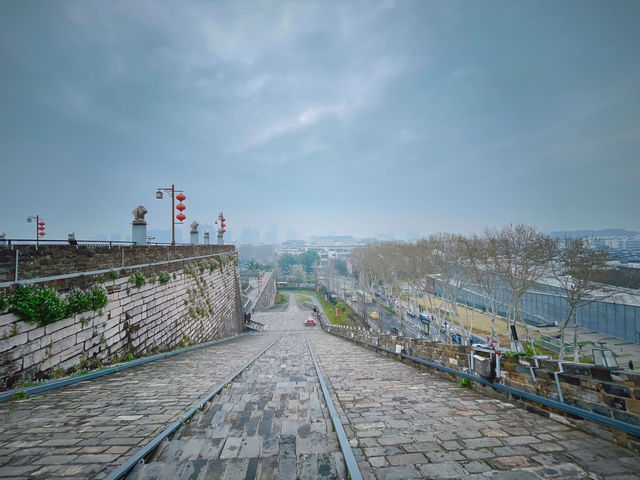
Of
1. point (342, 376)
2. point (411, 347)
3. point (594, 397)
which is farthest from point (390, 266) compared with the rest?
point (594, 397)

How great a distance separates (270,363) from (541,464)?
21.4 feet

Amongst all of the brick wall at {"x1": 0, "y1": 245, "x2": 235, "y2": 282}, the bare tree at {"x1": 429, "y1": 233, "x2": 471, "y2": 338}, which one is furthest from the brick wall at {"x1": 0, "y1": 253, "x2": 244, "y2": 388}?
the bare tree at {"x1": 429, "y1": 233, "x2": 471, "y2": 338}

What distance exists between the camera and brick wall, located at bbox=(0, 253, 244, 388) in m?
4.84

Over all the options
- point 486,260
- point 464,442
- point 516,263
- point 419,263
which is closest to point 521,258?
point 516,263

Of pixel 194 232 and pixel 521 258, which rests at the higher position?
pixel 194 232

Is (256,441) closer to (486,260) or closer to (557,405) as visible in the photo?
(557,405)

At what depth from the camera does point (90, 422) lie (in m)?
3.63

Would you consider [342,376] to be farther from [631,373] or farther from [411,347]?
[631,373]

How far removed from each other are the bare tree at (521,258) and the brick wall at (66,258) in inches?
706

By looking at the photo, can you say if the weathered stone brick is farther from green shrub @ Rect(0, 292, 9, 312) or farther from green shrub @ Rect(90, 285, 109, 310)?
green shrub @ Rect(90, 285, 109, 310)

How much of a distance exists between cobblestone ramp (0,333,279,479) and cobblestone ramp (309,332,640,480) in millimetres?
2604

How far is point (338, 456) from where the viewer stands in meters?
2.80

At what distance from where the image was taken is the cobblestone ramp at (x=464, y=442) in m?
2.60

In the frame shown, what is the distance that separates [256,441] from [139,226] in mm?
9680
